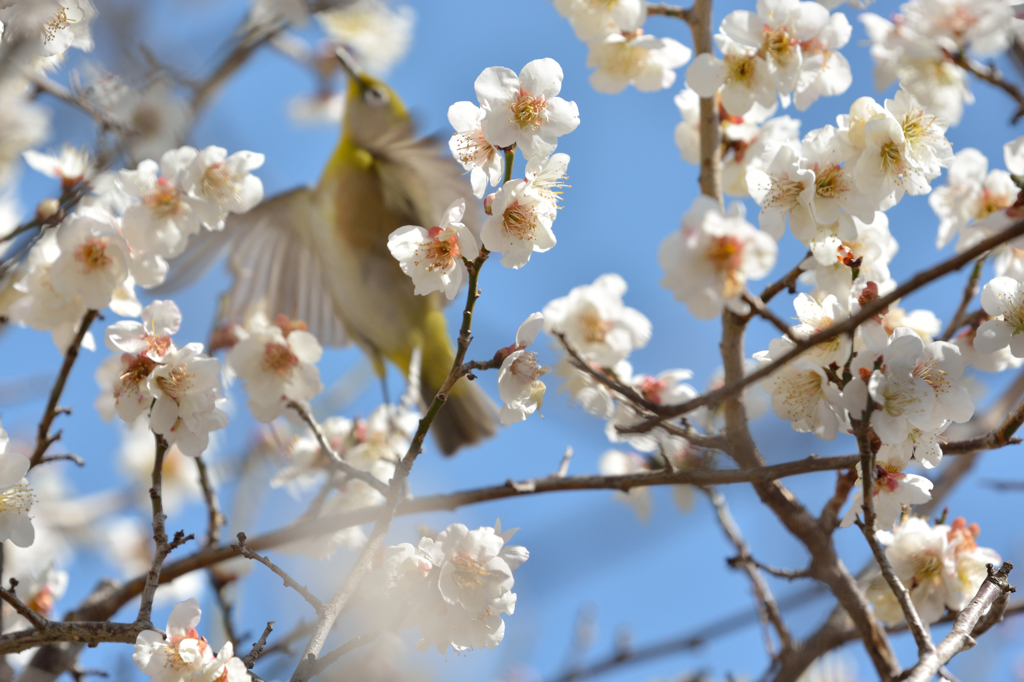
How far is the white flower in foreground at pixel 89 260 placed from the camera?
5.68 feet

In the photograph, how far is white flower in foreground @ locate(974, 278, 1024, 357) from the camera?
1.57 meters

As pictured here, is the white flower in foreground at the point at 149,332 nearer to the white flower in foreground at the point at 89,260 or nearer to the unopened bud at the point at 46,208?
the white flower in foreground at the point at 89,260

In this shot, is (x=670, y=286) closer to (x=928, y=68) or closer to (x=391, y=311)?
(x=928, y=68)

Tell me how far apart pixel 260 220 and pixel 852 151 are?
2903 mm

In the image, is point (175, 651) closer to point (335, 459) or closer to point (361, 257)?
point (335, 459)

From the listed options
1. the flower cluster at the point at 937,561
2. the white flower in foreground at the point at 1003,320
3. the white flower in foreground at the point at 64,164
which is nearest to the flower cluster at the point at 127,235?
the white flower in foreground at the point at 64,164

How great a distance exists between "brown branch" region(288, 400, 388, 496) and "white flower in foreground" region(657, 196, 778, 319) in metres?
0.70

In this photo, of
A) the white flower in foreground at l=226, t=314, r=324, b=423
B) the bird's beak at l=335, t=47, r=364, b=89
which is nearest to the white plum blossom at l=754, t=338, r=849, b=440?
the white flower in foreground at l=226, t=314, r=324, b=423

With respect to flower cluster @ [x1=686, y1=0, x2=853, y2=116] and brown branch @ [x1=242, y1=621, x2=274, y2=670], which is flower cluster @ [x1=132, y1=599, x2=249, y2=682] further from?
flower cluster @ [x1=686, y1=0, x2=853, y2=116]

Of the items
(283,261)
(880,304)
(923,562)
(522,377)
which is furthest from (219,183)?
(283,261)

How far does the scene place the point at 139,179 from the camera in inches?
70.2

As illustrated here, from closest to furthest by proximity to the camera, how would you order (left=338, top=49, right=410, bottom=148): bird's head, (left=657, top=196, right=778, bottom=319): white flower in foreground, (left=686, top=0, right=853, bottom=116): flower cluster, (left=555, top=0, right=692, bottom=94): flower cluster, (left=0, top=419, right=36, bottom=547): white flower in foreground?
A: (left=657, top=196, right=778, bottom=319): white flower in foreground → (left=0, top=419, right=36, bottom=547): white flower in foreground → (left=686, top=0, right=853, bottom=116): flower cluster → (left=555, top=0, right=692, bottom=94): flower cluster → (left=338, top=49, right=410, bottom=148): bird's head

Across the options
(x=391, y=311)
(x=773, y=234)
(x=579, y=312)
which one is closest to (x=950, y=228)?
(x=773, y=234)

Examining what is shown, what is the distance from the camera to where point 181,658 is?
4.39ft
